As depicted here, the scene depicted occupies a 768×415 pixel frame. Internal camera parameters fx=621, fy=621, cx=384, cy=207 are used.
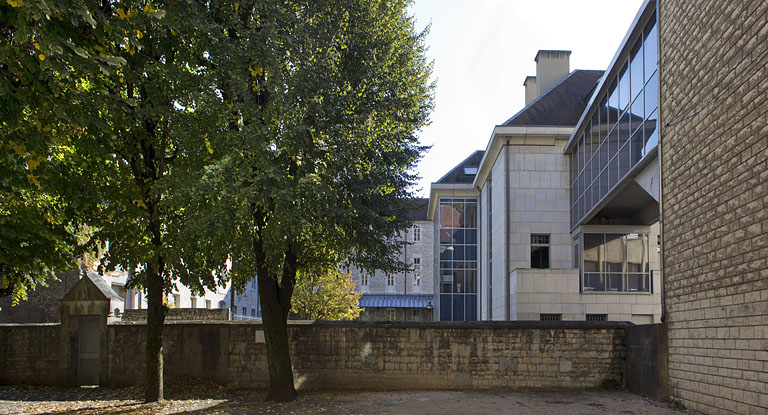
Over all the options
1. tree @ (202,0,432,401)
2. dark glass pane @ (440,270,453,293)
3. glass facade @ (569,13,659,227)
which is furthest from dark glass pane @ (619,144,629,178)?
dark glass pane @ (440,270,453,293)

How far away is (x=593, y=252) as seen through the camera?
2262 centimetres

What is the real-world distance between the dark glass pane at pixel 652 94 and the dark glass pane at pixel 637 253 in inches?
363

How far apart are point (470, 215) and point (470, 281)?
367 centimetres

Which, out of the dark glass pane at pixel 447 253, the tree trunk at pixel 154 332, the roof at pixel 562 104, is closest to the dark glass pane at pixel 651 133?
the roof at pixel 562 104

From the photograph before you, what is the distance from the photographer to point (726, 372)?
9945mm

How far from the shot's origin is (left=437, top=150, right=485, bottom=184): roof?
125 ft

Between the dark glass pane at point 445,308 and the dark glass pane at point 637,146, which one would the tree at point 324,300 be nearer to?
the dark glass pane at point 445,308

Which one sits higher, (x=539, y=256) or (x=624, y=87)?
(x=624, y=87)

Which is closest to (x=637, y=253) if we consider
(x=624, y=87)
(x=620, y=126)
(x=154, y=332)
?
(x=620, y=126)

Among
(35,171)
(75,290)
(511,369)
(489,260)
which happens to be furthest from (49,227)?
(489,260)

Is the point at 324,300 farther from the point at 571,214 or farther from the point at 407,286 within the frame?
the point at 407,286

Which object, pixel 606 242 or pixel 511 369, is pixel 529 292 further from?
pixel 511 369

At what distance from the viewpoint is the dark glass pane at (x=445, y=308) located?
113 feet

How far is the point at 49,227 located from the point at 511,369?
1092cm
